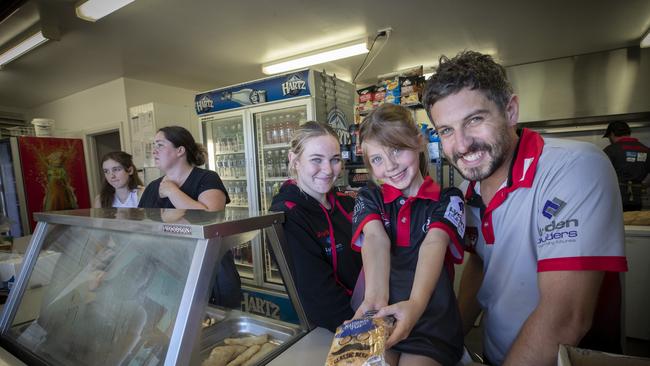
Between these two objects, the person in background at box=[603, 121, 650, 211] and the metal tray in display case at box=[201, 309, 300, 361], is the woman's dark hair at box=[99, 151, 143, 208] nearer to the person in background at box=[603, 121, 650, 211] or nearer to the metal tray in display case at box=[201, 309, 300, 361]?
the metal tray in display case at box=[201, 309, 300, 361]

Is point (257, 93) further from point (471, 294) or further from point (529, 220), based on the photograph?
point (529, 220)

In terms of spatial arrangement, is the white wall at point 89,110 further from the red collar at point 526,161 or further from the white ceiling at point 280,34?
the red collar at point 526,161

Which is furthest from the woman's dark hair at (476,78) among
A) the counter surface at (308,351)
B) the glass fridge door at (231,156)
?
the glass fridge door at (231,156)

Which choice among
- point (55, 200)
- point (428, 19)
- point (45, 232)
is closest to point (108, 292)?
point (45, 232)

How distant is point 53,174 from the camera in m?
5.19

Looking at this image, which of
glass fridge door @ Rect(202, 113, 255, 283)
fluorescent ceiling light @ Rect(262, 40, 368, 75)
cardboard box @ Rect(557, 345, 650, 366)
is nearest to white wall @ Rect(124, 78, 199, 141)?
glass fridge door @ Rect(202, 113, 255, 283)

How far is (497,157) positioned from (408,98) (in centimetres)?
221

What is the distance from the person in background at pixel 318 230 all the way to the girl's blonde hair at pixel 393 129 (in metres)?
0.27

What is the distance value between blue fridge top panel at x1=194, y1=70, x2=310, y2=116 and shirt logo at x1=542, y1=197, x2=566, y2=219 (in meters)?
2.78

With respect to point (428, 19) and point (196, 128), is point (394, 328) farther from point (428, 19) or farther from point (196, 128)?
point (196, 128)

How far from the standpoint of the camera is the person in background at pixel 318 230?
47.1 inches

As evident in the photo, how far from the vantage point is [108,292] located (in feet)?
3.89

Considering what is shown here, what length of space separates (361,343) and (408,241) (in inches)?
21.4

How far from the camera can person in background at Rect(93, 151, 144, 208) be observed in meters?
2.90
